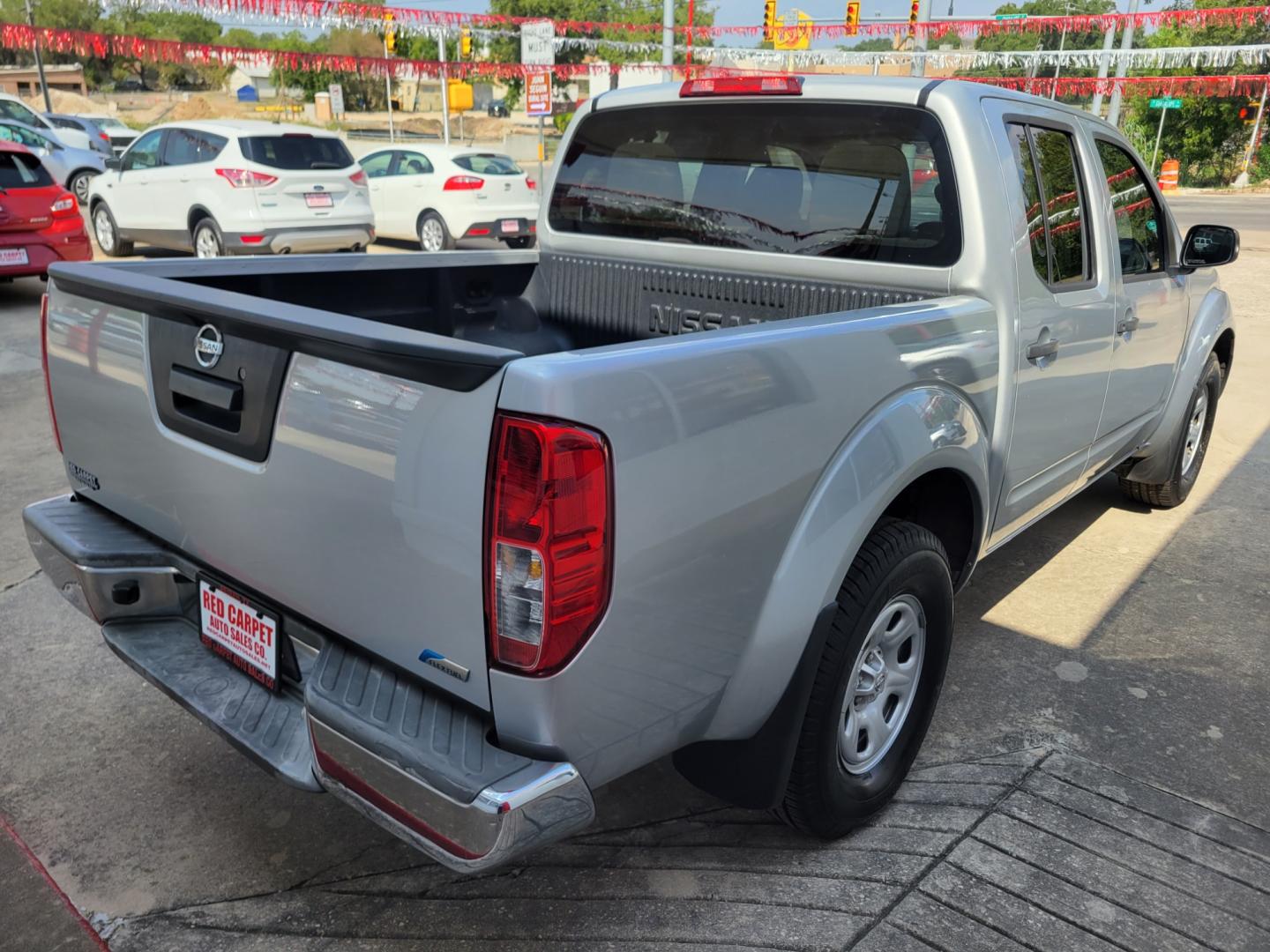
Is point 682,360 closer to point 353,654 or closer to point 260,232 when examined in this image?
point 353,654

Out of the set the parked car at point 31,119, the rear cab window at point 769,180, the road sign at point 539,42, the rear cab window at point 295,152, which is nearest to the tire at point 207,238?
the rear cab window at point 295,152

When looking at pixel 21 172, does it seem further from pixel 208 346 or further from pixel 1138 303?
pixel 1138 303

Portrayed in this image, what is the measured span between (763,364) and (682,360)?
9.3 inches

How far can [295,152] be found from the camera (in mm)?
11602

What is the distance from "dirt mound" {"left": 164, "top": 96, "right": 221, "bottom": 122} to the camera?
5248 cm

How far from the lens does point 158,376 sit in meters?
2.32

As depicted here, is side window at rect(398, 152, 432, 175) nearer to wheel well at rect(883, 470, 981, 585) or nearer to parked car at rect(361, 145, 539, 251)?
parked car at rect(361, 145, 539, 251)

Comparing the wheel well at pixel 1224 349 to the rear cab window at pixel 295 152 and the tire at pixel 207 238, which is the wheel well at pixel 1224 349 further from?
the tire at pixel 207 238

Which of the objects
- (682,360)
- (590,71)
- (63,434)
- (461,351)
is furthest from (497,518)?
(590,71)

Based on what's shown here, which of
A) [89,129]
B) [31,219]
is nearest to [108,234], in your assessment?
[31,219]

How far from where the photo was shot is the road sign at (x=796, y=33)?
91.9 feet

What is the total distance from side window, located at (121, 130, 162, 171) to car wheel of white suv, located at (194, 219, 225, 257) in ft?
3.80

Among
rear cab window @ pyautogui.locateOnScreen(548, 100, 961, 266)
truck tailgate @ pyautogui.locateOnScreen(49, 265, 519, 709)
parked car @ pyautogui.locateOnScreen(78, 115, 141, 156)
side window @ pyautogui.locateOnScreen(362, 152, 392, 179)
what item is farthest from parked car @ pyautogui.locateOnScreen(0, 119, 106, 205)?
truck tailgate @ pyautogui.locateOnScreen(49, 265, 519, 709)

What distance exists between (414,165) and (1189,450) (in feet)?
39.5
